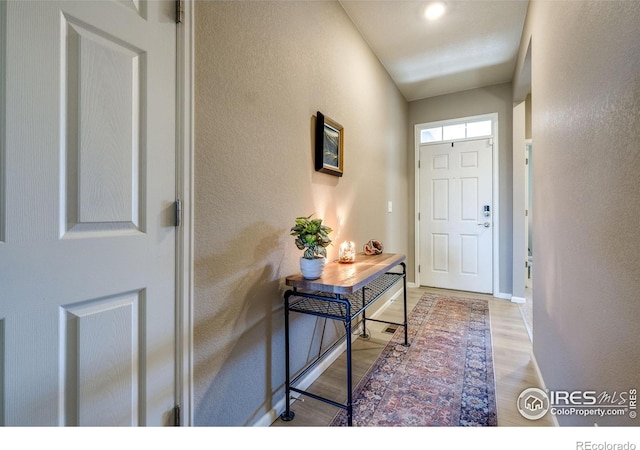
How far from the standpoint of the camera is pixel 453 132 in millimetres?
3914

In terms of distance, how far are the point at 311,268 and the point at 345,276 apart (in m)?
0.22

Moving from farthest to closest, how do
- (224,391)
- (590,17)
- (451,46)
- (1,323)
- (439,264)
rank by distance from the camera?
(439,264)
(451,46)
(224,391)
(590,17)
(1,323)

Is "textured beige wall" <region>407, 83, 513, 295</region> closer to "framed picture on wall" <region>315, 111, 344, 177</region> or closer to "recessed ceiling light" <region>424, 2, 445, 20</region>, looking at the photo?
"recessed ceiling light" <region>424, 2, 445, 20</region>

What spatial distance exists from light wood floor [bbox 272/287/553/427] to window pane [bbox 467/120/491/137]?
7.09 feet

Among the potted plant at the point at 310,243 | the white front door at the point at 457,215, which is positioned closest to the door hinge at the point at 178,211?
the potted plant at the point at 310,243

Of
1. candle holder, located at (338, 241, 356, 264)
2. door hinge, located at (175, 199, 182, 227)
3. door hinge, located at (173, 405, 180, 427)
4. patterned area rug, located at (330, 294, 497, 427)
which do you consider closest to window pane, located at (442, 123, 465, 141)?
patterned area rug, located at (330, 294, 497, 427)

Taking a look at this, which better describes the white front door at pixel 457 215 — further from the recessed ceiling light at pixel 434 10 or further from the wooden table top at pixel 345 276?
the wooden table top at pixel 345 276

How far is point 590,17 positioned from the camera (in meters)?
1.01

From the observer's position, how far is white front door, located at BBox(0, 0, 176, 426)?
73 cm

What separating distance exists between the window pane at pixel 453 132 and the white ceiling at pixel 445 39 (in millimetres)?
490

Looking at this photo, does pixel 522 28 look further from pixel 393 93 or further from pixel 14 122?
pixel 14 122

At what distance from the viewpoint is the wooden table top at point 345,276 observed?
1423 mm

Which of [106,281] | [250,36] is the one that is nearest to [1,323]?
[106,281]
